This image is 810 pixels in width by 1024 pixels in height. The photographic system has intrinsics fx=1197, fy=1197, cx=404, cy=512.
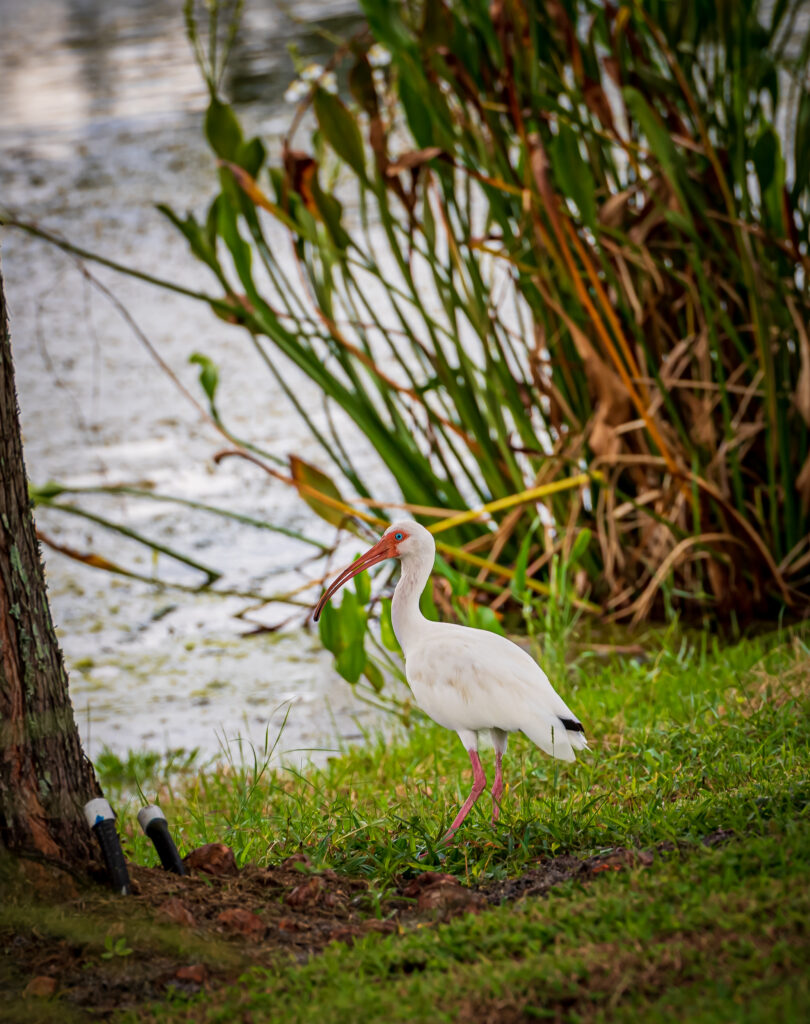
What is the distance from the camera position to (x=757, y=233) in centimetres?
333

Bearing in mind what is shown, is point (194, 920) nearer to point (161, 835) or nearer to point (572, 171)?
point (161, 835)

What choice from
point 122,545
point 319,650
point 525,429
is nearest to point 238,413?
point 122,545

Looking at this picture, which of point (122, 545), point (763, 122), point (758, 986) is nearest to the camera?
point (758, 986)

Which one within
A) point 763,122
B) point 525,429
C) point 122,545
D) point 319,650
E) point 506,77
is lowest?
point 319,650

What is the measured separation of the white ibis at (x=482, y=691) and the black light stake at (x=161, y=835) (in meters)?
0.47

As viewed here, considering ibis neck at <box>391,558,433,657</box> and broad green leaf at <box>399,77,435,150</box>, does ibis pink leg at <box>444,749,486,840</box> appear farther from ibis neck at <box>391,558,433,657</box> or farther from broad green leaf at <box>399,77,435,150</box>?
broad green leaf at <box>399,77,435,150</box>

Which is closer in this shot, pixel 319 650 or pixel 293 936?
pixel 293 936

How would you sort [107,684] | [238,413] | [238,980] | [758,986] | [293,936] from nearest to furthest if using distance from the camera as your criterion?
[758,986] → [238,980] → [293,936] → [107,684] → [238,413]

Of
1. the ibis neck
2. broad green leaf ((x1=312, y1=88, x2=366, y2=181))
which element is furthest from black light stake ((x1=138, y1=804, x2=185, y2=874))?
broad green leaf ((x1=312, y1=88, x2=366, y2=181))

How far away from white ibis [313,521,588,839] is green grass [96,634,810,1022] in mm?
134

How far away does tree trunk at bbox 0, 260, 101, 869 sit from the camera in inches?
72.7

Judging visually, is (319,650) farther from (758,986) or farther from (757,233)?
(758,986)

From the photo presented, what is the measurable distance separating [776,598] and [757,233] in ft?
3.84

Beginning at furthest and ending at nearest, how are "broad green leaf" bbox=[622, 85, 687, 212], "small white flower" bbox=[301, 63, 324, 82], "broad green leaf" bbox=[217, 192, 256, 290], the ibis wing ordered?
"small white flower" bbox=[301, 63, 324, 82] → "broad green leaf" bbox=[217, 192, 256, 290] → "broad green leaf" bbox=[622, 85, 687, 212] → the ibis wing
